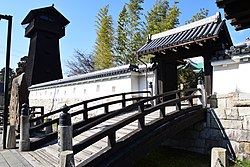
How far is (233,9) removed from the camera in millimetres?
2314

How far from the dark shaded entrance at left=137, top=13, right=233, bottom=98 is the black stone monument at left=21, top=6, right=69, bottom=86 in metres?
16.1

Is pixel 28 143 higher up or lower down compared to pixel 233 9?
lower down

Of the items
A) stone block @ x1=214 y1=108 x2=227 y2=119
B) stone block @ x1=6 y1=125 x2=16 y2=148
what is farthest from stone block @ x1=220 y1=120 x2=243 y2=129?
stone block @ x1=6 y1=125 x2=16 y2=148

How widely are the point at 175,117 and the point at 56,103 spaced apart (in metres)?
10.1

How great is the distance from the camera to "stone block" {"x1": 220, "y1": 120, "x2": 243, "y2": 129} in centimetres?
564

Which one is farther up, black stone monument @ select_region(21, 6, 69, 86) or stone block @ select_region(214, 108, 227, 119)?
black stone monument @ select_region(21, 6, 69, 86)

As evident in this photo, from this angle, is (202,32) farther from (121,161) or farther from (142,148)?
(121,161)

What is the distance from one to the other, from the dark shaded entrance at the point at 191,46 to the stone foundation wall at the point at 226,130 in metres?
0.90

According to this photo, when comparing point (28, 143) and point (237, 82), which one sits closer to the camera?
point (28, 143)

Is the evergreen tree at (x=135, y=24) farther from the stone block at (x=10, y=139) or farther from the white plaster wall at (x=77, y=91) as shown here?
the stone block at (x=10, y=139)

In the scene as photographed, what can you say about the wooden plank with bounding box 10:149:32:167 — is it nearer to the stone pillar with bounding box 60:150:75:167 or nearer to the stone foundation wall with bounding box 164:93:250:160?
the stone pillar with bounding box 60:150:75:167

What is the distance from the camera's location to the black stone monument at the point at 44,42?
20.9m

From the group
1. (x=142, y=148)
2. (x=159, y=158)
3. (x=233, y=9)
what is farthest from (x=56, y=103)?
(x=233, y=9)

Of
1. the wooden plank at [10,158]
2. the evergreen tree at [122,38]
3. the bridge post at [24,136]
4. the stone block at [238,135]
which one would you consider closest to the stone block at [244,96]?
the stone block at [238,135]
